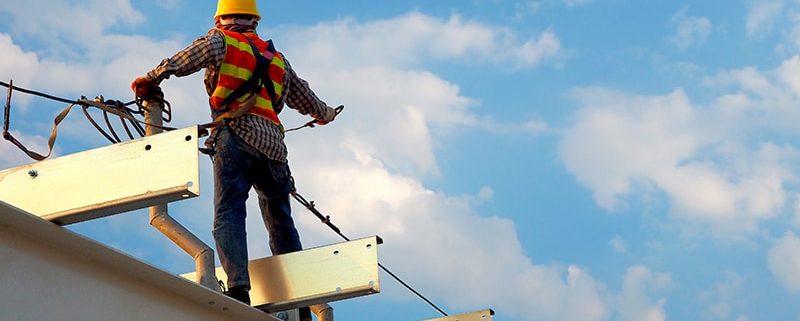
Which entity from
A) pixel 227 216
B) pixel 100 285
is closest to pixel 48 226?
pixel 100 285

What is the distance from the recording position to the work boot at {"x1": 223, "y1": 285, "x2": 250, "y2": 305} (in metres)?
6.85

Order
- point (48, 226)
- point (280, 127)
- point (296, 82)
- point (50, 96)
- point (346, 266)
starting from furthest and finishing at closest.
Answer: point (296, 82)
point (280, 127)
point (346, 266)
point (50, 96)
point (48, 226)

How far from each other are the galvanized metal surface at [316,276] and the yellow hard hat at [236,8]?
1406 mm

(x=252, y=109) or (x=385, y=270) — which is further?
(x=385, y=270)

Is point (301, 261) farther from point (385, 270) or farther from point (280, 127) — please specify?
point (385, 270)

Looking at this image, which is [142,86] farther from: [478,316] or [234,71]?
[478,316]

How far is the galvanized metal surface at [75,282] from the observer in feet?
17.5

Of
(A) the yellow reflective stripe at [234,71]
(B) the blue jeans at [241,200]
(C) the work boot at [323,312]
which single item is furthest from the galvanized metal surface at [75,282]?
(C) the work boot at [323,312]

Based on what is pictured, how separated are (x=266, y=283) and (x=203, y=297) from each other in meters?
0.68

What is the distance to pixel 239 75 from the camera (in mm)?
7219

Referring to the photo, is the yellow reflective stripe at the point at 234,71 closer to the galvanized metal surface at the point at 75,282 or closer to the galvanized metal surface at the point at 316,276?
the galvanized metal surface at the point at 316,276

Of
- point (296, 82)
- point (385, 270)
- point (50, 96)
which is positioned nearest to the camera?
point (50, 96)

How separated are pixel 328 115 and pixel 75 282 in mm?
2795

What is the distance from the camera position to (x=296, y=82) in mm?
7934
